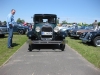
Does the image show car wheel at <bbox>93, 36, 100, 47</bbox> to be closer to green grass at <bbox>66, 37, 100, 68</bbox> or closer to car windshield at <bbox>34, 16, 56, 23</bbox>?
green grass at <bbox>66, 37, 100, 68</bbox>

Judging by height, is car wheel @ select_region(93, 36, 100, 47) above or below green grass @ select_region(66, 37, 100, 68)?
above

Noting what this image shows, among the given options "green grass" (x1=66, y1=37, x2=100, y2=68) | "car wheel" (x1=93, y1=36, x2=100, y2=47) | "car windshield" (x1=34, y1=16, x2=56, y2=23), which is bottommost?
"green grass" (x1=66, y1=37, x2=100, y2=68)

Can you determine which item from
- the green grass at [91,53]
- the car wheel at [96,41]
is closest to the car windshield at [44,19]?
the green grass at [91,53]

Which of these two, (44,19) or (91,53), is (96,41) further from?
(44,19)

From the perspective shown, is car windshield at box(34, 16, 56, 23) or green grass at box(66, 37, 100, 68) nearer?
green grass at box(66, 37, 100, 68)

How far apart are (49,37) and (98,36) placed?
371 cm

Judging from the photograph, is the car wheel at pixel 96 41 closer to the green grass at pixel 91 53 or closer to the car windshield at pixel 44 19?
the green grass at pixel 91 53

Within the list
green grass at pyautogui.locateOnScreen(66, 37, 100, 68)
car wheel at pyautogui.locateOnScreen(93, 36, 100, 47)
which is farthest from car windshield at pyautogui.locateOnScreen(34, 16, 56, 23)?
car wheel at pyautogui.locateOnScreen(93, 36, 100, 47)

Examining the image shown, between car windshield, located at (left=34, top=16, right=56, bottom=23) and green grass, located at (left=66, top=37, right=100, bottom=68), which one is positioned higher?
car windshield, located at (left=34, top=16, right=56, bottom=23)

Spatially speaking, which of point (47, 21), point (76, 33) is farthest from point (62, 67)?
point (76, 33)

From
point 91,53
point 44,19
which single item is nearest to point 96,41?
point 91,53

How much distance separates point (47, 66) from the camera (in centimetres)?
658

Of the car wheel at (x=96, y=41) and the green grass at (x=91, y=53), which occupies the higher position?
the car wheel at (x=96, y=41)

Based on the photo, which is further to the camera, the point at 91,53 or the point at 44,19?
the point at 44,19
